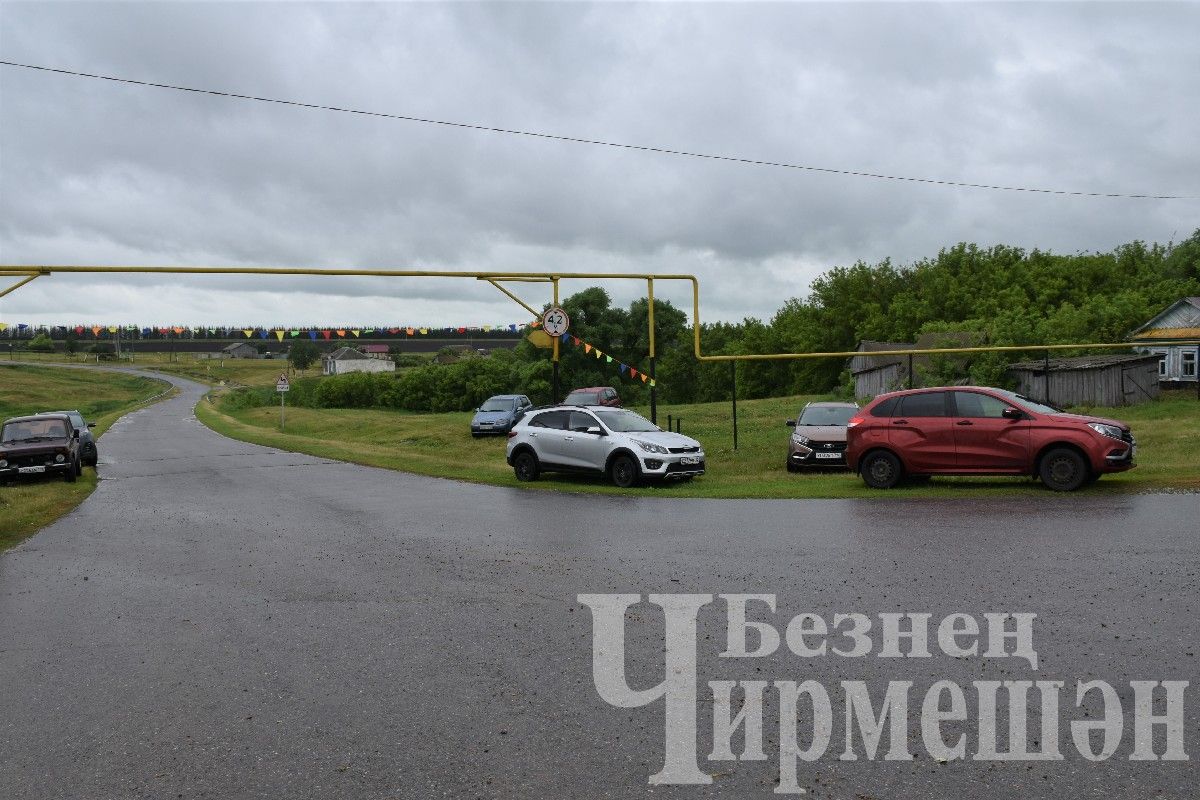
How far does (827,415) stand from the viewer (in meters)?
20.9

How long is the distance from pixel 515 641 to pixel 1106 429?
1164cm

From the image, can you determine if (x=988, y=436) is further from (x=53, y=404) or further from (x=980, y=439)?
(x=53, y=404)

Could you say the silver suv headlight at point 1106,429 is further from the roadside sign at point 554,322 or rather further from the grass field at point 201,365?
the grass field at point 201,365

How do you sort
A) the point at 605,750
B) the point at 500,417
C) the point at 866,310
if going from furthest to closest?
the point at 866,310 < the point at 500,417 < the point at 605,750

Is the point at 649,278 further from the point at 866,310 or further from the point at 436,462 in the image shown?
the point at 866,310

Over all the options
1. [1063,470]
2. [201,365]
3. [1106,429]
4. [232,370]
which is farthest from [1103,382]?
[201,365]

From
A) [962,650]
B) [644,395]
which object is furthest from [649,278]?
[644,395]

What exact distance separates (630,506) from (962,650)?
918cm

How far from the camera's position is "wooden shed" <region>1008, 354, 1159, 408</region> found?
34.9m

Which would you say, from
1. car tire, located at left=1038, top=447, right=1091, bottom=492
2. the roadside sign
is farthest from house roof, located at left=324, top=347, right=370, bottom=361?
car tire, located at left=1038, top=447, right=1091, bottom=492

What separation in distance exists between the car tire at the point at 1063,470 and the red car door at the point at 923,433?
1.40 metres

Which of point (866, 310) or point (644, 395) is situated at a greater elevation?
point (866, 310)

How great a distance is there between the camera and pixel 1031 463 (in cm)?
1510

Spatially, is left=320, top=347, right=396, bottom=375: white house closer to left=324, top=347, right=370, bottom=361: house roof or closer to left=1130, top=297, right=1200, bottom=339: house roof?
A: left=324, top=347, right=370, bottom=361: house roof
